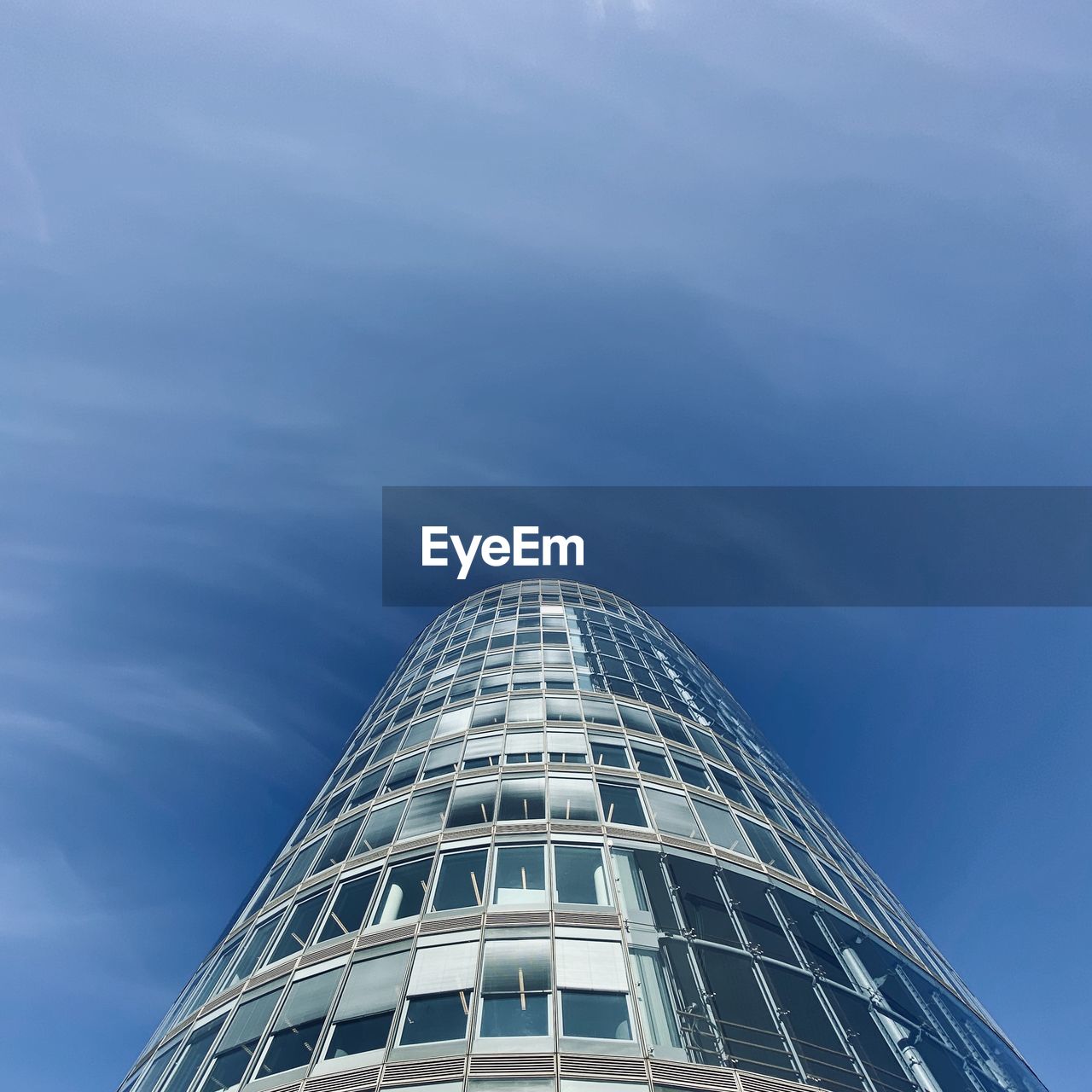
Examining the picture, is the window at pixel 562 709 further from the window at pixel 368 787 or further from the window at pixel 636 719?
the window at pixel 368 787

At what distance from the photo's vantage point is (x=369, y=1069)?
14930 mm

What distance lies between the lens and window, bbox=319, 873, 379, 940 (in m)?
20.5

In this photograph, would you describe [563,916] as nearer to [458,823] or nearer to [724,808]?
[458,823]

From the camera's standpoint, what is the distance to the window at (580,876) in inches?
773

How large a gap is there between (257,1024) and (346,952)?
8.34 feet

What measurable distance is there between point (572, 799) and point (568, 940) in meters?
6.50

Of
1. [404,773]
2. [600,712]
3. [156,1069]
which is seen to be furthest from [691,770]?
[156,1069]

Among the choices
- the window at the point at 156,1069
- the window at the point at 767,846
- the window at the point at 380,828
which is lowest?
the window at the point at 156,1069

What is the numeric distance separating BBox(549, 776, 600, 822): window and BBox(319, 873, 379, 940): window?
6.07 m

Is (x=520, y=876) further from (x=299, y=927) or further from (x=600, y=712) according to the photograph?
(x=600, y=712)

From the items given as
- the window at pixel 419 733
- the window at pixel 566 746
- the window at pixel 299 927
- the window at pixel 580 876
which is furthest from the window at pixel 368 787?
the window at pixel 580 876

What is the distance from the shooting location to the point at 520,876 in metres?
20.6

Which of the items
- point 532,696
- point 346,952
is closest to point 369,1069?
point 346,952

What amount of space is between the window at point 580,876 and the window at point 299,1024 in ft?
20.4
